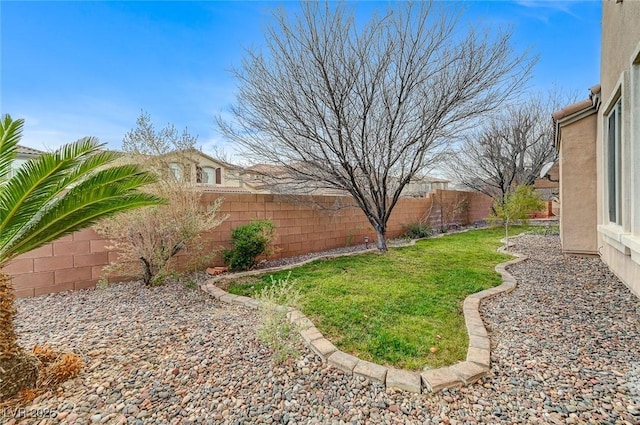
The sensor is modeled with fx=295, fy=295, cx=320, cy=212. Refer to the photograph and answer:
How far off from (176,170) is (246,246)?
2.37m

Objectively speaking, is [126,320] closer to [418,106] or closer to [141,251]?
[141,251]

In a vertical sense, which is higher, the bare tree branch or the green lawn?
the bare tree branch

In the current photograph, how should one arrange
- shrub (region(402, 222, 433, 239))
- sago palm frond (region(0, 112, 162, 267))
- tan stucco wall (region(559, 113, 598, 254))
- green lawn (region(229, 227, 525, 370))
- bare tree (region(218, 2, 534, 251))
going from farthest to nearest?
shrub (region(402, 222, 433, 239))
bare tree (region(218, 2, 534, 251))
tan stucco wall (region(559, 113, 598, 254))
green lawn (region(229, 227, 525, 370))
sago palm frond (region(0, 112, 162, 267))

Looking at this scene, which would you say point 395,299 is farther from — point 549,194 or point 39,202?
point 549,194

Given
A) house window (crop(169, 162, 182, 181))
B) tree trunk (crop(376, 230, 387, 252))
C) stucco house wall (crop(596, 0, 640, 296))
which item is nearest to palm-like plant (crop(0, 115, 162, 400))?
house window (crop(169, 162, 182, 181))

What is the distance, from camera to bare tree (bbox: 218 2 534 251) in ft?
26.0

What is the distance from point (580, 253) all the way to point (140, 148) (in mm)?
11111

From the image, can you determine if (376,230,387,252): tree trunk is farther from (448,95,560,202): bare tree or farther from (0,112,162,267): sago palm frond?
(448,95,560,202): bare tree

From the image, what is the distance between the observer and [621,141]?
16.2ft

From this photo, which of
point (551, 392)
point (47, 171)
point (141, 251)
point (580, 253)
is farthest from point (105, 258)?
point (580, 253)

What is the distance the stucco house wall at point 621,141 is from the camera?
13.8ft

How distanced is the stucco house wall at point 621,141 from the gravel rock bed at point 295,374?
0.99m

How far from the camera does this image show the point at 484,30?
8016 millimetres

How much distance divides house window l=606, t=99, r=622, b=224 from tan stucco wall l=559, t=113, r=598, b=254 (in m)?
1.67
